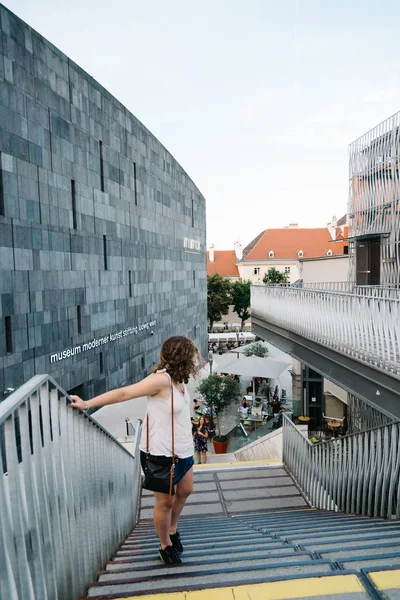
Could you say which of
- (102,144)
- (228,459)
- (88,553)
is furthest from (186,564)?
(102,144)

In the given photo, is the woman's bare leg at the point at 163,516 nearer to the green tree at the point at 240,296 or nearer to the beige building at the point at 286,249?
the green tree at the point at 240,296

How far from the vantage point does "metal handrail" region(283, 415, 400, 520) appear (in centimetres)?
501

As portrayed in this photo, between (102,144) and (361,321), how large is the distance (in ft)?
44.0

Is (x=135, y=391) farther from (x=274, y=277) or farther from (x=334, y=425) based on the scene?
(x=274, y=277)

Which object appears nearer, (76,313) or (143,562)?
(143,562)

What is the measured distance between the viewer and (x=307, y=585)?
2254mm

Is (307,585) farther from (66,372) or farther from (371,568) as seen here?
(66,372)

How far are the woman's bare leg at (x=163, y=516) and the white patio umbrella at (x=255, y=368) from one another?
14989mm

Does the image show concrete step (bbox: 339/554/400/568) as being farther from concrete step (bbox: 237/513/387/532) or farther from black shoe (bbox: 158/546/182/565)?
concrete step (bbox: 237/513/387/532)

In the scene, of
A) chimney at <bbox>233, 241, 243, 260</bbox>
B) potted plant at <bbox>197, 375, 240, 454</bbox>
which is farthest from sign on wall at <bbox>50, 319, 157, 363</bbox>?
chimney at <bbox>233, 241, 243, 260</bbox>

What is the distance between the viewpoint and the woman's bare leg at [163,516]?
3.07 meters

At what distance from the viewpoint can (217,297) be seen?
55.3 m

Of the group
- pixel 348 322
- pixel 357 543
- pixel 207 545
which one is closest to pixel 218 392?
pixel 348 322

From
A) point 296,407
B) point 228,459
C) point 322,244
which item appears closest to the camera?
point 228,459
